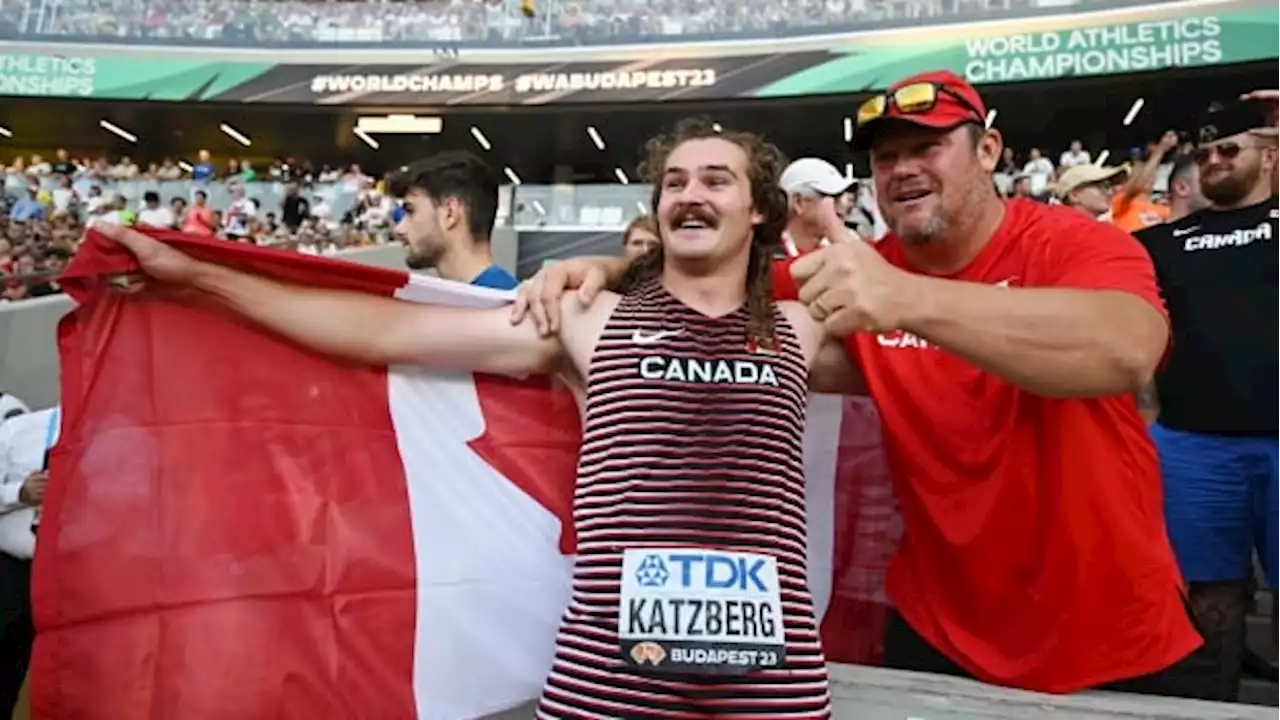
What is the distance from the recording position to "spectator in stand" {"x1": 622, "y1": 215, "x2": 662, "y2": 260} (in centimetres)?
225

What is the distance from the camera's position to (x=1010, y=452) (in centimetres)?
193

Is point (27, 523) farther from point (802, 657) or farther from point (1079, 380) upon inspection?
point (1079, 380)

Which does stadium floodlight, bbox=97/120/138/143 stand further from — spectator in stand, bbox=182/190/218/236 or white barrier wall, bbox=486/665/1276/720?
white barrier wall, bbox=486/665/1276/720

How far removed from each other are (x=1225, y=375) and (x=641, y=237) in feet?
5.26

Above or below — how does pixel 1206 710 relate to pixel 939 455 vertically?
below

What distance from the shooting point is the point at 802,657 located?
1763 millimetres

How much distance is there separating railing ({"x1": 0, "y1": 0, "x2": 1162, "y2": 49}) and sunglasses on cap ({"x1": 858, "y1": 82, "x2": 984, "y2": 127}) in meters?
16.9

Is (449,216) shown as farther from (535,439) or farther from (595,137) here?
(595,137)

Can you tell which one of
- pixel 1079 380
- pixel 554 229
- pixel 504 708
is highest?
pixel 554 229

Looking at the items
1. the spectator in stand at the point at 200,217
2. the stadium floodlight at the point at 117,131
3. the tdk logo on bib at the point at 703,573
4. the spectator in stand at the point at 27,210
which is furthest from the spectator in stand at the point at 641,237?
the stadium floodlight at the point at 117,131

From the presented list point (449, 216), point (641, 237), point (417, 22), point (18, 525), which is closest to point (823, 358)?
A: point (641, 237)

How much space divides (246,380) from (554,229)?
12.6m

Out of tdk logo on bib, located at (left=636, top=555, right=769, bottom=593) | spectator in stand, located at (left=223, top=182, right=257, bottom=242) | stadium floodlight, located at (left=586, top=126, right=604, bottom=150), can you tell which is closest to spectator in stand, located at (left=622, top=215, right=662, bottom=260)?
tdk logo on bib, located at (left=636, top=555, right=769, bottom=593)

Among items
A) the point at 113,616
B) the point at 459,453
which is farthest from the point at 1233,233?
the point at 113,616
